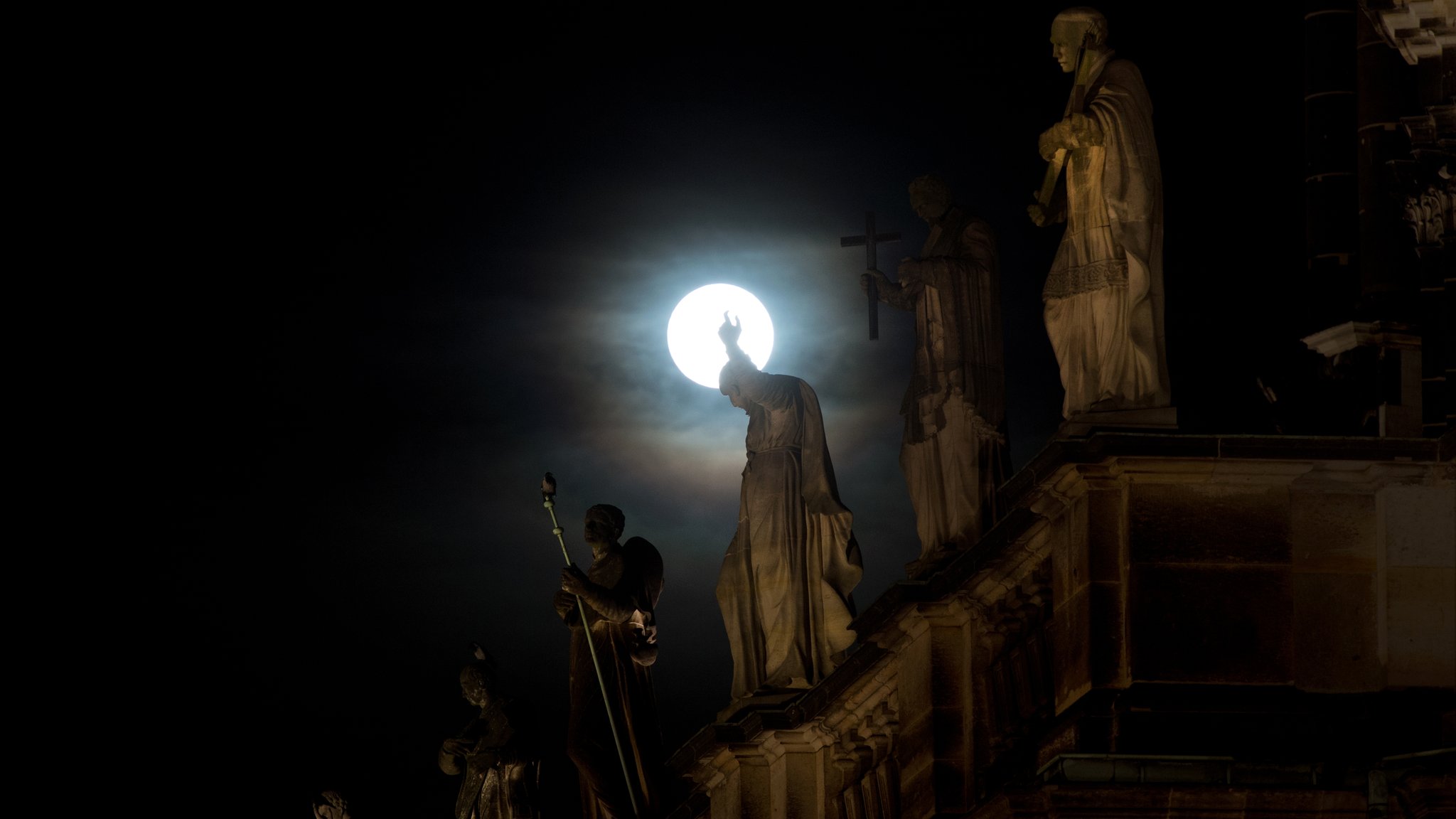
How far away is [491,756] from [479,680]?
0.62 metres

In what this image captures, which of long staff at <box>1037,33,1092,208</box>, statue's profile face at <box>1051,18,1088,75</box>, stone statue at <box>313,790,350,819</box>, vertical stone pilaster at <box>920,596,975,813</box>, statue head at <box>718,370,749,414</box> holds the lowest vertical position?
stone statue at <box>313,790,350,819</box>

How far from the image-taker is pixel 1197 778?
50.3ft

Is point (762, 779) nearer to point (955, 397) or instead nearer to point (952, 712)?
point (952, 712)

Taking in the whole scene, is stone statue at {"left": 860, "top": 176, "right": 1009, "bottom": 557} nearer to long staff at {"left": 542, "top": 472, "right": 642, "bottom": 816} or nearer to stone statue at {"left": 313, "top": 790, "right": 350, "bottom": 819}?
long staff at {"left": 542, "top": 472, "right": 642, "bottom": 816}

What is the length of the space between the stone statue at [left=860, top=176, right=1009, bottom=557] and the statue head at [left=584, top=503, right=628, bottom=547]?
2337 millimetres

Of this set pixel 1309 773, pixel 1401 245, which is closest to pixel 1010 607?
pixel 1309 773

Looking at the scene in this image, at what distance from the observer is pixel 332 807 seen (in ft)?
76.5

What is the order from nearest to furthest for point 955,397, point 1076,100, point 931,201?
point 1076,100
point 955,397
point 931,201

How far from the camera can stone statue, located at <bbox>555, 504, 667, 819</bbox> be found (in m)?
20.5

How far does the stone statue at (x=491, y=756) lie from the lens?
21.9 m

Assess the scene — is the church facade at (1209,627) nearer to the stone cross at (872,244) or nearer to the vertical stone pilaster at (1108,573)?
the vertical stone pilaster at (1108,573)

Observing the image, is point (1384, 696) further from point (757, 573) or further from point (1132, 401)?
point (757, 573)

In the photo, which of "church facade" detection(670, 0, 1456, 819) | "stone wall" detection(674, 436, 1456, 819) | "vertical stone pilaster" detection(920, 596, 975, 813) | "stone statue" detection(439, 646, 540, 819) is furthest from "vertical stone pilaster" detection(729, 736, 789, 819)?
"stone wall" detection(674, 436, 1456, 819)

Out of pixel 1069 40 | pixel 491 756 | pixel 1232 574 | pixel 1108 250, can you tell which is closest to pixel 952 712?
pixel 1232 574
